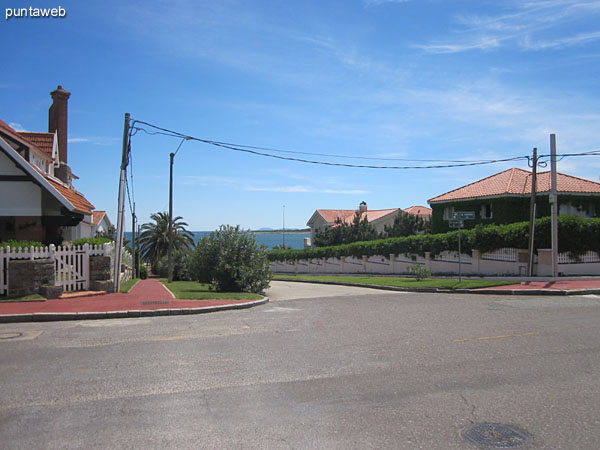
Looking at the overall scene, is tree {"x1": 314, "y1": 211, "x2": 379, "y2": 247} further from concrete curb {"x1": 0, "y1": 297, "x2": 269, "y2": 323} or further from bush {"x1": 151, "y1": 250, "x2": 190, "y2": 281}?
concrete curb {"x1": 0, "y1": 297, "x2": 269, "y2": 323}

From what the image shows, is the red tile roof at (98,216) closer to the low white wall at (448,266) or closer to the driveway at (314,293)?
the low white wall at (448,266)

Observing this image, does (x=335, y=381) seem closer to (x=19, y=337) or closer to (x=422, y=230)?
(x=19, y=337)

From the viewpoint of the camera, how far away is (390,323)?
11.3 m

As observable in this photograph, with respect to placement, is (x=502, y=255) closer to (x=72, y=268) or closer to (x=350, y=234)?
(x=72, y=268)

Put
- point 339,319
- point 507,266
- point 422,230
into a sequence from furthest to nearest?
point 422,230 → point 507,266 → point 339,319

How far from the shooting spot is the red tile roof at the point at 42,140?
2598cm

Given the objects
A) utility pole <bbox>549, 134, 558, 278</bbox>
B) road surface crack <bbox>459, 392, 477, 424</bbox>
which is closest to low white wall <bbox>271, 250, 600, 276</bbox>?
utility pole <bbox>549, 134, 558, 278</bbox>

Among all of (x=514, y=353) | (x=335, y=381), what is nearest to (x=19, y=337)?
(x=335, y=381)

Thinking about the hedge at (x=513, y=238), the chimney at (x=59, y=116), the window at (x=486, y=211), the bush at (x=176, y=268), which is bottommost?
the bush at (x=176, y=268)

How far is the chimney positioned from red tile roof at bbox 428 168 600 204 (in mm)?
27920

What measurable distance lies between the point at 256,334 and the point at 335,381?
146 inches

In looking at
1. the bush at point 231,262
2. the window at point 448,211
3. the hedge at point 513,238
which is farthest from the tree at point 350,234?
the bush at point 231,262

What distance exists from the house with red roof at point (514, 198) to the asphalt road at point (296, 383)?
25.4 metres

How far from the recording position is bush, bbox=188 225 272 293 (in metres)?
20.3
